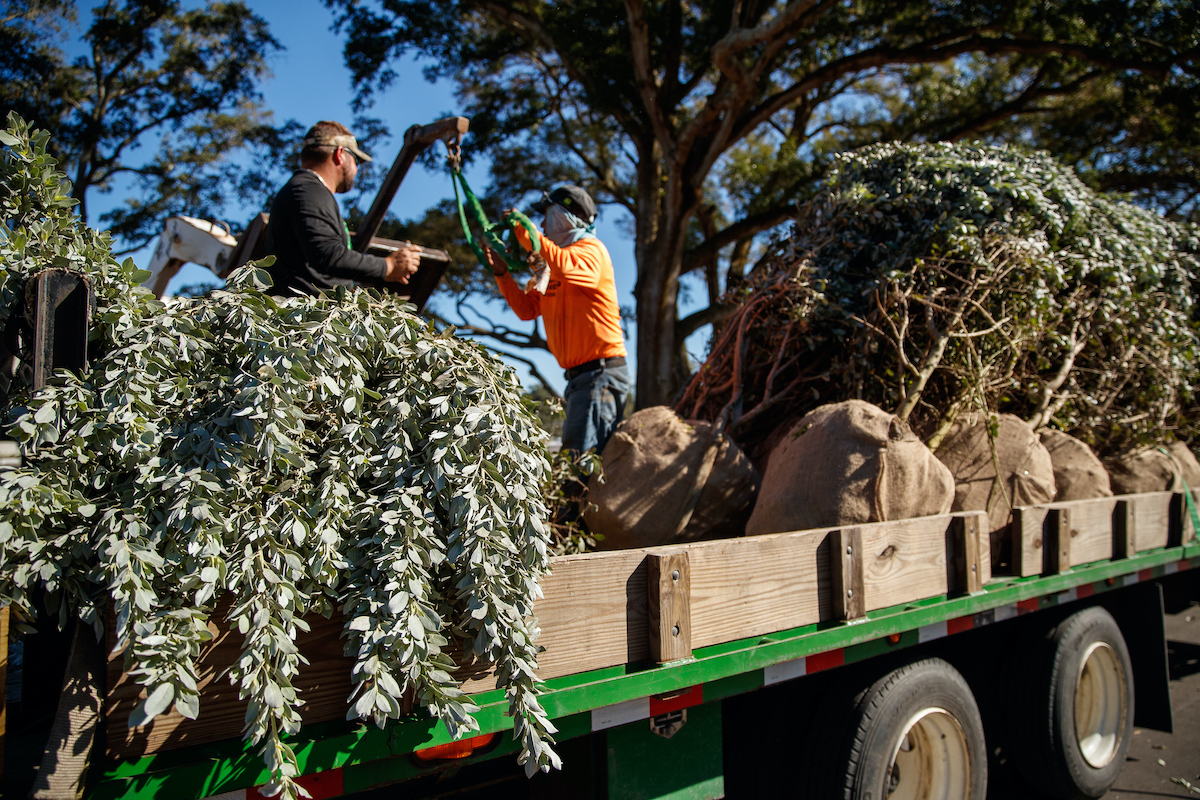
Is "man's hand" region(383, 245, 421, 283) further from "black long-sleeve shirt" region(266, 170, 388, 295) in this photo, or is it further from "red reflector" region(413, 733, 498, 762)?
"red reflector" region(413, 733, 498, 762)

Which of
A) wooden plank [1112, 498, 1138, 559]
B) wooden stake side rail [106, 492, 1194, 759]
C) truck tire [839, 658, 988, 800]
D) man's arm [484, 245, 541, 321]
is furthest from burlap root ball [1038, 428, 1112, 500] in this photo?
man's arm [484, 245, 541, 321]

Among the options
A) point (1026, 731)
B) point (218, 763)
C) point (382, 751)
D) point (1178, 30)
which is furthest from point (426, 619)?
point (1178, 30)

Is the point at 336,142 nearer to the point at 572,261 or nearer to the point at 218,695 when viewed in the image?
the point at 572,261

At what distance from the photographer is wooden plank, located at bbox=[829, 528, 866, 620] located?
2.50 meters

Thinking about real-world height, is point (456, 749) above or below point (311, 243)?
below

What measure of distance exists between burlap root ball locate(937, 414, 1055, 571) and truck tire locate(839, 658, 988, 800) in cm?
68

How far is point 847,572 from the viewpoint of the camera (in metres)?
2.52

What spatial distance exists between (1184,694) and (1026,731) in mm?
2680

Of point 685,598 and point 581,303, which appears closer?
point 685,598

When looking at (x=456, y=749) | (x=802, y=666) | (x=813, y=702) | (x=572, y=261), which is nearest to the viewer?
(x=456, y=749)

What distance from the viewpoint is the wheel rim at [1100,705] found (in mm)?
3916

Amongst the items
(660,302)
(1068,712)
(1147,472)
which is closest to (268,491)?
(1068,712)

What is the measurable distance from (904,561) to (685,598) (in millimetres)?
1088

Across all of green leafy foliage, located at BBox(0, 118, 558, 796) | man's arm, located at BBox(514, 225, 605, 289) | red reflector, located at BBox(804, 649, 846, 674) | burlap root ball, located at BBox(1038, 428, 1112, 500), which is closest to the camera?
green leafy foliage, located at BBox(0, 118, 558, 796)
